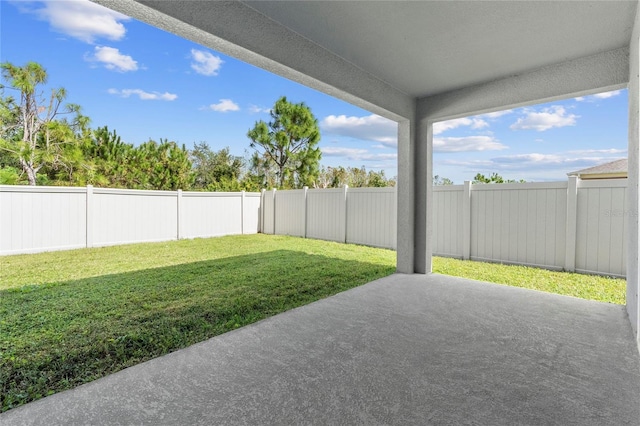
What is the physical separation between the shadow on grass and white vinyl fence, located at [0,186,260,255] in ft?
9.18

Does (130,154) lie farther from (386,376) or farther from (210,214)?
(386,376)

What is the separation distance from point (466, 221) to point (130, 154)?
984 cm

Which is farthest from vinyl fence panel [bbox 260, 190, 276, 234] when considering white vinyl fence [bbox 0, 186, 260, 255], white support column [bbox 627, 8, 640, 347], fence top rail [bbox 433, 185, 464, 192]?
white support column [bbox 627, 8, 640, 347]

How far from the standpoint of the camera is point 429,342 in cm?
224

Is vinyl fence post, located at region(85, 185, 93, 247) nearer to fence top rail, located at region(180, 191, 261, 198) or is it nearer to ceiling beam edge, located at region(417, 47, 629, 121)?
fence top rail, located at region(180, 191, 261, 198)

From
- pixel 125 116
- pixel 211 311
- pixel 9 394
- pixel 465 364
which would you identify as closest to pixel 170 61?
pixel 125 116

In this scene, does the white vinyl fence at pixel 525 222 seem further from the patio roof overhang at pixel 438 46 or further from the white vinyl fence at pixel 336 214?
the patio roof overhang at pixel 438 46

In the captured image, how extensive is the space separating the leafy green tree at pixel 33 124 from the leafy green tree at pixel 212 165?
533 cm

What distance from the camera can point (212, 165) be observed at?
1404 centimetres

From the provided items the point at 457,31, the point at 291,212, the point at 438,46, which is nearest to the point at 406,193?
the point at 438,46

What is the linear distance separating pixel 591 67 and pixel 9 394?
5150 millimetres

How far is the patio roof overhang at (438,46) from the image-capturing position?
7.12 ft

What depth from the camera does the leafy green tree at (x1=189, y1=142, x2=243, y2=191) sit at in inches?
527

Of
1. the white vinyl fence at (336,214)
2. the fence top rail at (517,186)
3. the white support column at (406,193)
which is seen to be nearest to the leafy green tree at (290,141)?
the white vinyl fence at (336,214)
